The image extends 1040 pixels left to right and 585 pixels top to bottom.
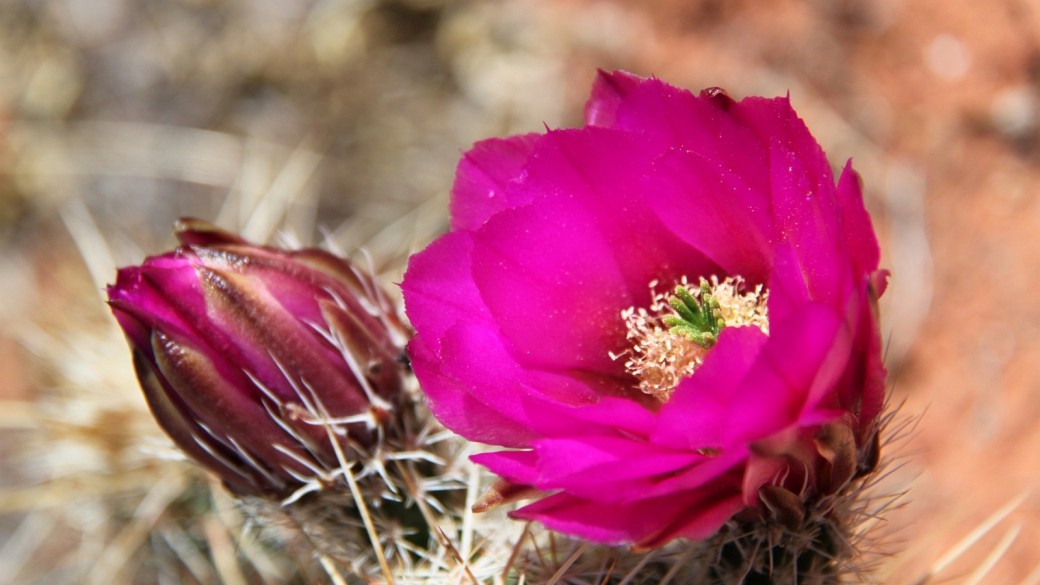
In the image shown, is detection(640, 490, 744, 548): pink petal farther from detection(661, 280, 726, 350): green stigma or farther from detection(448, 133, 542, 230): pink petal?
detection(448, 133, 542, 230): pink petal

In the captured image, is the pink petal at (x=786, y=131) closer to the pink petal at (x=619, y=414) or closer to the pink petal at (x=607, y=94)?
the pink petal at (x=607, y=94)

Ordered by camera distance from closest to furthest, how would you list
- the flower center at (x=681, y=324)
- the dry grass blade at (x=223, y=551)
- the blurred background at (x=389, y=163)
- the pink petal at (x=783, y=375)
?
the pink petal at (x=783, y=375)
the flower center at (x=681, y=324)
the dry grass blade at (x=223, y=551)
the blurred background at (x=389, y=163)

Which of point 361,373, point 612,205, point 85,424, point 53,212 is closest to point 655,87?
point 612,205

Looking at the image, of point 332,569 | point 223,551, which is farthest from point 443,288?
point 223,551

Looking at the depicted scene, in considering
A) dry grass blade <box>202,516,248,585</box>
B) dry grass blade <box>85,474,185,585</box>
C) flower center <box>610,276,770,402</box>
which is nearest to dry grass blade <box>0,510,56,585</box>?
dry grass blade <box>85,474,185,585</box>

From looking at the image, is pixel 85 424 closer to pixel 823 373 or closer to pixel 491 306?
pixel 491 306

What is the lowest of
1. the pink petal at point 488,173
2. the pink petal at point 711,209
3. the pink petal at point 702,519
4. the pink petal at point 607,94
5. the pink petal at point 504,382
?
the pink petal at point 702,519

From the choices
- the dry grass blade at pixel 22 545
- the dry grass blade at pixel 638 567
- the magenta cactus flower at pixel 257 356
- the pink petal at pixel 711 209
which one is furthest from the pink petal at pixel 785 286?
the dry grass blade at pixel 22 545
